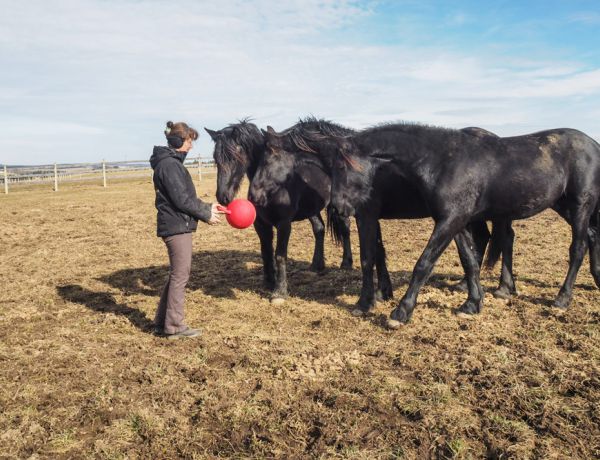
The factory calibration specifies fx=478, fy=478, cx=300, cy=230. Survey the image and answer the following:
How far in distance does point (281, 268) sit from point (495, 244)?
2821 mm

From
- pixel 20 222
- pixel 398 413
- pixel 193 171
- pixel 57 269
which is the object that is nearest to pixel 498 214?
pixel 398 413

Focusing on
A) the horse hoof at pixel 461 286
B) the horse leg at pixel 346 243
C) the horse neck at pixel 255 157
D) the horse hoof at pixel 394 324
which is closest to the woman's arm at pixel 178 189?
the horse neck at pixel 255 157

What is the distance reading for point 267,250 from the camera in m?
6.59

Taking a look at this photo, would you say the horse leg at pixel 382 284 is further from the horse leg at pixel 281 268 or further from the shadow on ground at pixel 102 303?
the shadow on ground at pixel 102 303

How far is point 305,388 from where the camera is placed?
368 cm

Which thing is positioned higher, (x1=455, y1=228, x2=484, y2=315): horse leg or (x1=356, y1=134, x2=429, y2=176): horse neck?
(x1=356, y1=134, x2=429, y2=176): horse neck

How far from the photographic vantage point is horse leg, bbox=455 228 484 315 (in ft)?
17.4

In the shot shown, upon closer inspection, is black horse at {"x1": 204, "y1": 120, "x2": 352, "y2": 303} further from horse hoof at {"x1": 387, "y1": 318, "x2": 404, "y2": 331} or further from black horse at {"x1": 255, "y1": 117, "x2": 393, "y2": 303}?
horse hoof at {"x1": 387, "y1": 318, "x2": 404, "y2": 331}

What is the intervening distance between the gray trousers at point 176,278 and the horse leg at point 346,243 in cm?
323

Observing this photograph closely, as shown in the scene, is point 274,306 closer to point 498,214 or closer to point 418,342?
point 418,342

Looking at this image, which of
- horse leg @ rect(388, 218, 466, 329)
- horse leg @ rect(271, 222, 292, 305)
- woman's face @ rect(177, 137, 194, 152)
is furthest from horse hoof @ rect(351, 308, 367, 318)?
woman's face @ rect(177, 137, 194, 152)

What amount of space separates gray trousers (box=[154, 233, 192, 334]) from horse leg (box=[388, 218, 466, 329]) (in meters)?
2.14

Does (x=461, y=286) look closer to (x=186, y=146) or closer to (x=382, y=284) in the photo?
(x=382, y=284)

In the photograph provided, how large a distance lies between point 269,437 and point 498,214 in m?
3.51
